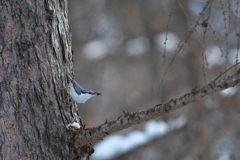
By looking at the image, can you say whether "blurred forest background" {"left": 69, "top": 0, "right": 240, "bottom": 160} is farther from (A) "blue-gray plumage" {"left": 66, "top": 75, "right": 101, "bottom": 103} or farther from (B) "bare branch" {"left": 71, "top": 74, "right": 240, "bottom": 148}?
(B) "bare branch" {"left": 71, "top": 74, "right": 240, "bottom": 148}

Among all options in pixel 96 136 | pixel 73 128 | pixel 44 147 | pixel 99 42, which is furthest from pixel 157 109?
pixel 99 42

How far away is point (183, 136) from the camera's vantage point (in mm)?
6898

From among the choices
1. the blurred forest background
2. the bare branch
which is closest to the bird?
the bare branch

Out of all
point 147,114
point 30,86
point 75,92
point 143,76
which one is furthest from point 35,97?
point 143,76

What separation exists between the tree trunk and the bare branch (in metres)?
0.15

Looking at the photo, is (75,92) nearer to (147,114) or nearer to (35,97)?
(35,97)

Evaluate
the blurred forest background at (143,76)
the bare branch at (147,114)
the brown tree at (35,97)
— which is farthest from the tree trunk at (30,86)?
the blurred forest background at (143,76)

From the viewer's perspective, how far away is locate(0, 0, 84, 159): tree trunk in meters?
2.41

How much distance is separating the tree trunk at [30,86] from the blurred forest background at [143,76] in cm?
458

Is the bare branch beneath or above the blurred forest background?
beneath

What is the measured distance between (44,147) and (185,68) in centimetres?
609

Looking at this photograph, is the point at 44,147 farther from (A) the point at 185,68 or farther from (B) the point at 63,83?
(A) the point at 185,68

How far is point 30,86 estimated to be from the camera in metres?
2.49

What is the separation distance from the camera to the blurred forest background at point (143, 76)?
267 inches
